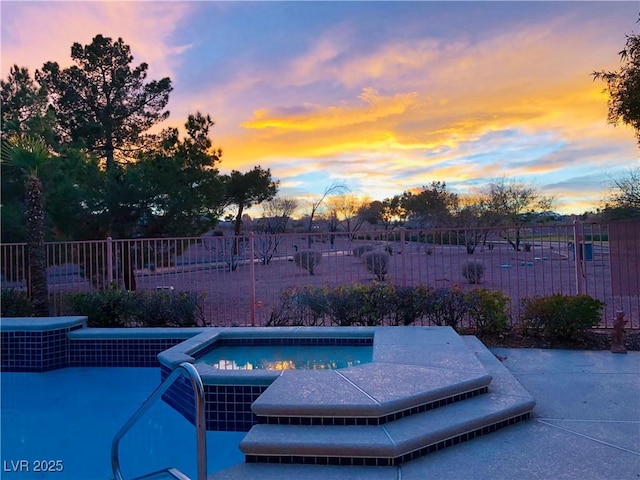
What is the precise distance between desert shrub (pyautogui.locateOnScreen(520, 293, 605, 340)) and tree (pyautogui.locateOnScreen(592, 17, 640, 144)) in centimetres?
285

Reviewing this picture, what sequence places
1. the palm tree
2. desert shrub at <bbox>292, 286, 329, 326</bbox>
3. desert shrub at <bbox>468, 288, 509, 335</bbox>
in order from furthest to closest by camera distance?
1. the palm tree
2. desert shrub at <bbox>292, 286, 329, 326</bbox>
3. desert shrub at <bbox>468, 288, 509, 335</bbox>

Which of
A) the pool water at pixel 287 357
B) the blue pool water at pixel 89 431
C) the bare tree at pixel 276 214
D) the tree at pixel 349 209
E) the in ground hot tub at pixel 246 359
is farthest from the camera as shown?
the tree at pixel 349 209

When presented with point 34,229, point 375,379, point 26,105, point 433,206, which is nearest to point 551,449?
point 375,379

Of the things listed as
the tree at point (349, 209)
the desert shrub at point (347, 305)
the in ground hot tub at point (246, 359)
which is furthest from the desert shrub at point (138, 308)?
the tree at point (349, 209)

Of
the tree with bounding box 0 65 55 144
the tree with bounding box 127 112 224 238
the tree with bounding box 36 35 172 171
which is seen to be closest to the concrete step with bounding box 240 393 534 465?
the tree with bounding box 127 112 224 238

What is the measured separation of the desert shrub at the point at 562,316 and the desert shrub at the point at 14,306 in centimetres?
826

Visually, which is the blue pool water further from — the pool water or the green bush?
the green bush

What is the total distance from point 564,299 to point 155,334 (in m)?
5.68

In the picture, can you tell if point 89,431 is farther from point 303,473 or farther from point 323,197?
point 323,197

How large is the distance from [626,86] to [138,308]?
822 cm

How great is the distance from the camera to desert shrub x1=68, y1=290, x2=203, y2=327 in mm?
7441

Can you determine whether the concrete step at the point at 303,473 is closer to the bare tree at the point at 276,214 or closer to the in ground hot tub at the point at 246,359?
the in ground hot tub at the point at 246,359

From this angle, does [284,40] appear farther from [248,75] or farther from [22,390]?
[22,390]

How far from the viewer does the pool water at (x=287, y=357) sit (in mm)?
5418
